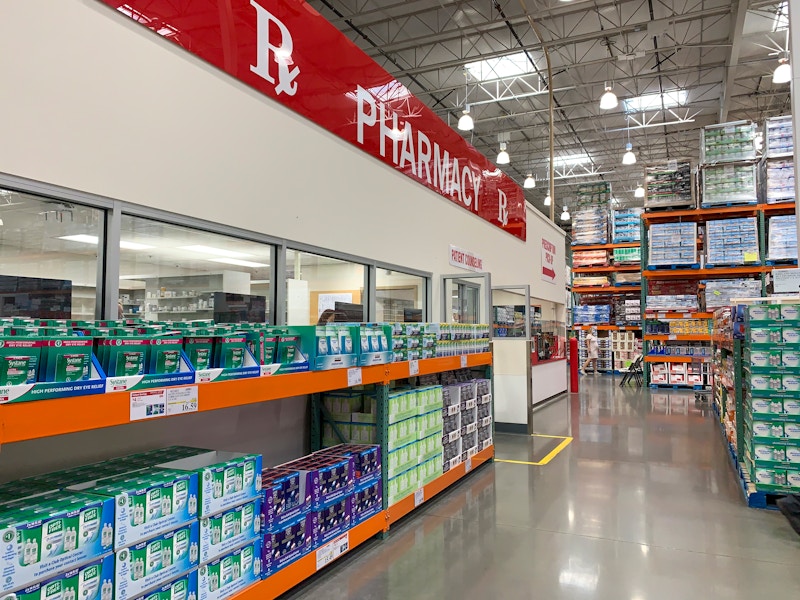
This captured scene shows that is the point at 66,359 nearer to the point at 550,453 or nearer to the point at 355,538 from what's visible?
the point at 355,538

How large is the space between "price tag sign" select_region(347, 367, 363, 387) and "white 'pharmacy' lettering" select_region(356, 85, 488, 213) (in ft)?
8.06

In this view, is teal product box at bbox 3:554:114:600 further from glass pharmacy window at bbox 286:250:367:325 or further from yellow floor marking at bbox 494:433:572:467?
yellow floor marking at bbox 494:433:572:467

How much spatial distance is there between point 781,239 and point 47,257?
13.1 metres

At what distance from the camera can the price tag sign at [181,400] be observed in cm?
213

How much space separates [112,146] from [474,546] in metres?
3.26

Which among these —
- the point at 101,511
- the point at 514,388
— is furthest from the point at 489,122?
the point at 101,511

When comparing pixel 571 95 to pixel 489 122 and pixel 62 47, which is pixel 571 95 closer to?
pixel 489 122

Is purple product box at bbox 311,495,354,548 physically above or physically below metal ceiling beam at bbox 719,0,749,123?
below

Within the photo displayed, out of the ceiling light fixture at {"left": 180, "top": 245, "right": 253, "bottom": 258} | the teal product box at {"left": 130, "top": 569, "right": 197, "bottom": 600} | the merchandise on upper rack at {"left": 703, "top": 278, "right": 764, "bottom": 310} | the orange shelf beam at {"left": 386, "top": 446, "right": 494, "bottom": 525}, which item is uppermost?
the merchandise on upper rack at {"left": 703, "top": 278, "right": 764, "bottom": 310}

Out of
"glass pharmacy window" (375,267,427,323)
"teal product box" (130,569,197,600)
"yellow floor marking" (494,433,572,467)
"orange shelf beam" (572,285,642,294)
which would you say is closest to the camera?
"teal product box" (130,569,197,600)

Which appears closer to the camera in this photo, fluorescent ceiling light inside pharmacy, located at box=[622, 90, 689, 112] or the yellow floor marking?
the yellow floor marking

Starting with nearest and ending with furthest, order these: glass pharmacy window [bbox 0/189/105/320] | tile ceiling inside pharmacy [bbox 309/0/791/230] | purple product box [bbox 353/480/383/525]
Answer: glass pharmacy window [bbox 0/189/105/320] < purple product box [bbox 353/480/383/525] < tile ceiling inside pharmacy [bbox 309/0/791/230]

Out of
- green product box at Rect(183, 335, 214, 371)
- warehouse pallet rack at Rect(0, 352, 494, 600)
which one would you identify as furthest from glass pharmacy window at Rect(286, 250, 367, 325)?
green product box at Rect(183, 335, 214, 371)

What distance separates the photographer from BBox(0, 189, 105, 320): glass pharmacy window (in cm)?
257
